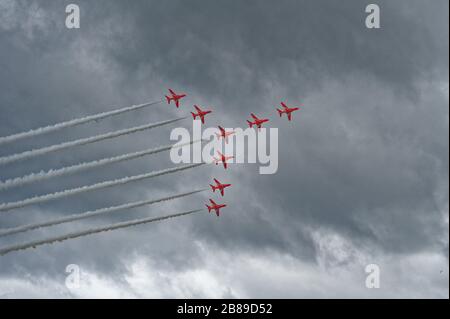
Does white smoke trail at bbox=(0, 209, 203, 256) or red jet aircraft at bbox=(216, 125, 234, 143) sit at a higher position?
red jet aircraft at bbox=(216, 125, 234, 143)

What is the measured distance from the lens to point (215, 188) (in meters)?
177

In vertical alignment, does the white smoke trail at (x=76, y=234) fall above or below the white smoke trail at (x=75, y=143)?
below

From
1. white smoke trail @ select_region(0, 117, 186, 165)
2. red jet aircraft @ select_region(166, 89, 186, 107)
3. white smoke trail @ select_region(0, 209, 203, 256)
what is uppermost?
red jet aircraft @ select_region(166, 89, 186, 107)

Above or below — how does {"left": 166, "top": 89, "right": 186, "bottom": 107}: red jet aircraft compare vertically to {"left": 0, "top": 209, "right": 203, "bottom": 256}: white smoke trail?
above

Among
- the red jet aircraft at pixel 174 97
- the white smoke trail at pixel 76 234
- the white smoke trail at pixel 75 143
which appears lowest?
the white smoke trail at pixel 76 234

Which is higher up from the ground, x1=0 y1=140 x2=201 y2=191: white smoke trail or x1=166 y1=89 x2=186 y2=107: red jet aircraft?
x1=166 y1=89 x2=186 y2=107: red jet aircraft

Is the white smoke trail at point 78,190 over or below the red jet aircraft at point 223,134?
below

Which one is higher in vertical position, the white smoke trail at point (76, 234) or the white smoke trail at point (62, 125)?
the white smoke trail at point (62, 125)

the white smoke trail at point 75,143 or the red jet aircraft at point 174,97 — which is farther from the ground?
the red jet aircraft at point 174,97

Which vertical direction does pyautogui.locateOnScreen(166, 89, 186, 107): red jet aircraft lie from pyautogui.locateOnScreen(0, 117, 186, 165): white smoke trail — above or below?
above

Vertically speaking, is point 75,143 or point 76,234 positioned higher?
point 75,143
